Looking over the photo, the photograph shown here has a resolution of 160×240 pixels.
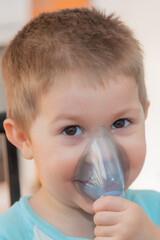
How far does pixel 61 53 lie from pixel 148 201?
17.0 inches

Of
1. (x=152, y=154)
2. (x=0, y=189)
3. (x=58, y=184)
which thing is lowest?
(x=0, y=189)

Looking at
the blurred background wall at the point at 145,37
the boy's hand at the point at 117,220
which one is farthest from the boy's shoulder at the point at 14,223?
the blurred background wall at the point at 145,37

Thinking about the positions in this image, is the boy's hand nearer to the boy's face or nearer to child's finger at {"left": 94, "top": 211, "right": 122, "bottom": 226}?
child's finger at {"left": 94, "top": 211, "right": 122, "bottom": 226}

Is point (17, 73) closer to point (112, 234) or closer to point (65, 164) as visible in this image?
point (65, 164)

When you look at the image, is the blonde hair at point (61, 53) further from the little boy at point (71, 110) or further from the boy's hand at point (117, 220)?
the boy's hand at point (117, 220)

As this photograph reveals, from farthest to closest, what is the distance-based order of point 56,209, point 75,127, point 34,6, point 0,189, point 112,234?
point 34,6 < point 0,189 < point 56,209 < point 75,127 < point 112,234

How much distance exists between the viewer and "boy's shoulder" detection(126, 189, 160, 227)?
3.13ft

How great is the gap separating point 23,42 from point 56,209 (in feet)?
1.18

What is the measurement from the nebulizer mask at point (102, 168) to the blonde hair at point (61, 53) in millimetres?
128

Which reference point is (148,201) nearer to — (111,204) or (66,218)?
(66,218)

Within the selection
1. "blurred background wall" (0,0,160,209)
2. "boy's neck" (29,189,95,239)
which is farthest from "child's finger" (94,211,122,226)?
"blurred background wall" (0,0,160,209)

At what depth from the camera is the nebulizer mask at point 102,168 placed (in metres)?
0.72

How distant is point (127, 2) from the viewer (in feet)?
7.33

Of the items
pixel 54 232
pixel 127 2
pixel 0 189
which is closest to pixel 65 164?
pixel 54 232
